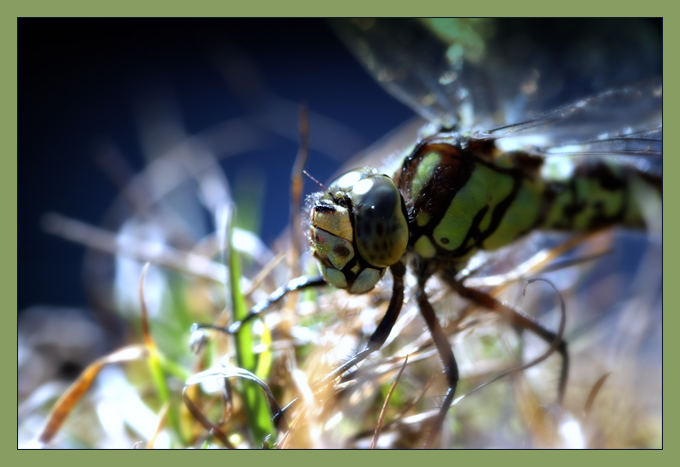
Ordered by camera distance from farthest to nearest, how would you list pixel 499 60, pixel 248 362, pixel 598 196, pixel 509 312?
pixel 499 60
pixel 598 196
pixel 509 312
pixel 248 362

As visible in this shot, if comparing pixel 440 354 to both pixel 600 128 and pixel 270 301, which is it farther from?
pixel 600 128

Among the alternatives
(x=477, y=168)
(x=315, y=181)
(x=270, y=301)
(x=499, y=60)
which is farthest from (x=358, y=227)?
(x=499, y=60)

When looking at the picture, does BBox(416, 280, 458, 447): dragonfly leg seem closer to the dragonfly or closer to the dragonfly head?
the dragonfly

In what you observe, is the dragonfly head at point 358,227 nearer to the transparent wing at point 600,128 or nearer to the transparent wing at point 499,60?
the transparent wing at point 600,128

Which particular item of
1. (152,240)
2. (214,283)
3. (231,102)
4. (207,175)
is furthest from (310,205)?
(231,102)

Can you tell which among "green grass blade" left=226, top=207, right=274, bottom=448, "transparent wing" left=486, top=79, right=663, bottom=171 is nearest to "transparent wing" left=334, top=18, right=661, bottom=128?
"transparent wing" left=486, top=79, right=663, bottom=171

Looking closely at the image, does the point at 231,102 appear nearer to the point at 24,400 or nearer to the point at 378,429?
the point at 24,400

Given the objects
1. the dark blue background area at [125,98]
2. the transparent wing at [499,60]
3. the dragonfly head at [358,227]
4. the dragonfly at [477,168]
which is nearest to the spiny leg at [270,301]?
the dragonfly at [477,168]
